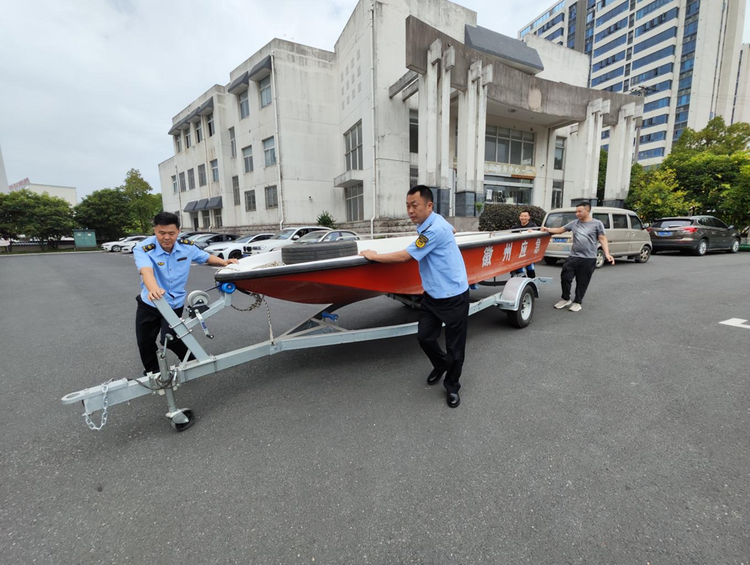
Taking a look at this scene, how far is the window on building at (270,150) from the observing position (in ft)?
72.6

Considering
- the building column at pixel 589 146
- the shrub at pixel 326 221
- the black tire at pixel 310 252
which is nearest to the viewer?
the black tire at pixel 310 252

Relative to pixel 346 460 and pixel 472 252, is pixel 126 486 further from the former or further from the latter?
pixel 472 252

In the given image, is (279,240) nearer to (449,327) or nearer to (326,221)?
(326,221)

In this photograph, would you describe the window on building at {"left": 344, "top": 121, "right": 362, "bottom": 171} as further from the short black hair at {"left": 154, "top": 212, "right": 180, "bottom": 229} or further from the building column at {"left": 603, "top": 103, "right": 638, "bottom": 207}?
the short black hair at {"left": 154, "top": 212, "right": 180, "bottom": 229}

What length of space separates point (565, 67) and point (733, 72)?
4268cm

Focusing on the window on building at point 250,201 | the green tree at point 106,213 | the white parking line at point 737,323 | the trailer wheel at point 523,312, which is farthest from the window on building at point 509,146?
the green tree at point 106,213

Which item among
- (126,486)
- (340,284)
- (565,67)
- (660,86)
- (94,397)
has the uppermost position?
(660,86)

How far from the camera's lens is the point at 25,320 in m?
5.58

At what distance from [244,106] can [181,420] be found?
27588 mm

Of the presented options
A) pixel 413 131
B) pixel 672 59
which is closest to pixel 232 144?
pixel 413 131

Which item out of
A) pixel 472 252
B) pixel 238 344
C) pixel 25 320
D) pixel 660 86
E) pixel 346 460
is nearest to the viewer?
pixel 346 460

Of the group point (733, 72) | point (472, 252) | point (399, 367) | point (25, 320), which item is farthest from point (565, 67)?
point (733, 72)

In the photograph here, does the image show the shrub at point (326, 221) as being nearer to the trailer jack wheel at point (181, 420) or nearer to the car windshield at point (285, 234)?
the car windshield at point (285, 234)

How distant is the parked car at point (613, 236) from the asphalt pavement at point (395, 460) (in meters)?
5.46
